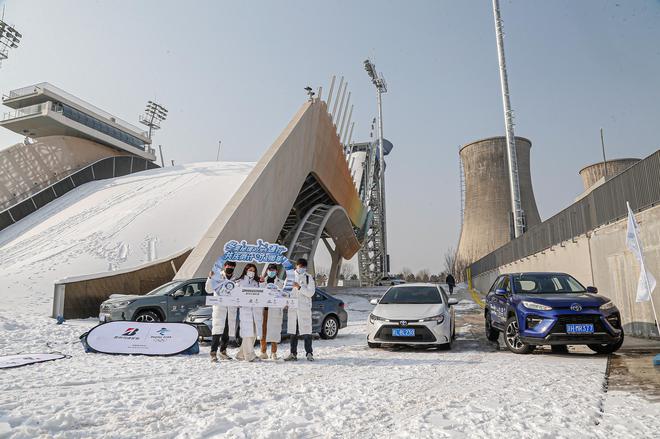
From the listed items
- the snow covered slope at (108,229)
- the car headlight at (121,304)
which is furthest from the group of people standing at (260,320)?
the snow covered slope at (108,229)

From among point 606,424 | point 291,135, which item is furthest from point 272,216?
point 606,424

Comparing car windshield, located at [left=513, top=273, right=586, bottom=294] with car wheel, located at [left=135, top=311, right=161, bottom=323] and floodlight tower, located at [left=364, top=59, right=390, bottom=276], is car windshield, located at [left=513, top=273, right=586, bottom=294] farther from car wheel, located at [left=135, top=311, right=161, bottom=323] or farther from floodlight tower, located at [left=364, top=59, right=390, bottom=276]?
floodlight tower, located at [left=364, top=59, right=390, bottom=276]

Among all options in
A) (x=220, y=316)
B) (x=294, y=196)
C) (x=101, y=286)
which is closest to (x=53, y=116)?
(x=294, y=196)

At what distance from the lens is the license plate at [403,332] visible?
8758mm

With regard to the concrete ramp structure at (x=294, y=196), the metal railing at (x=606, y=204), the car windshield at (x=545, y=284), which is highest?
the concrete ramp structure at (x=294, y=196)

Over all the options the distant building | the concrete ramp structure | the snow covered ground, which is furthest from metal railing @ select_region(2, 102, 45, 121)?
the snow covered ground

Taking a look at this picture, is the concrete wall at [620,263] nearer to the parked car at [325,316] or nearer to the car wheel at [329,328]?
the parked car at [325,316]

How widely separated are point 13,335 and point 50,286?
27.4 ft

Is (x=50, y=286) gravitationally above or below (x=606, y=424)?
above

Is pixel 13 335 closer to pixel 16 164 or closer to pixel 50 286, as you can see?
pixel 50 286

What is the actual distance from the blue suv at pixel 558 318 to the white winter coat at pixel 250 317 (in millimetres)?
4630

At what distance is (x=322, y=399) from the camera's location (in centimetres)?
470

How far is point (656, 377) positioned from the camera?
569cm

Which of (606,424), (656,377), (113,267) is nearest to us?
(606,424)
